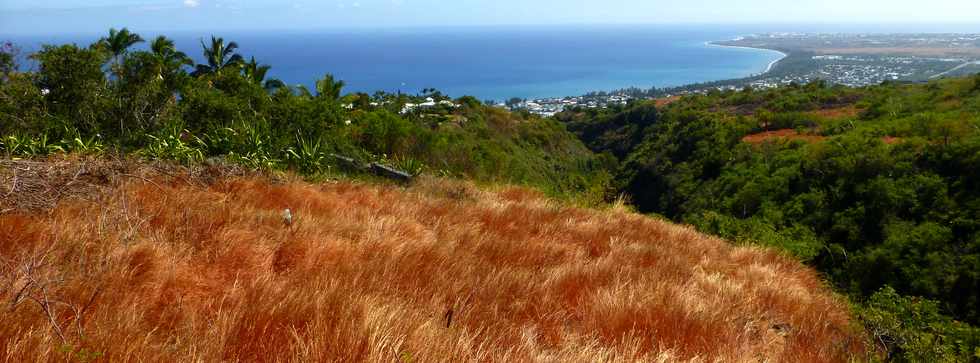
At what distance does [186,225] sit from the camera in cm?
322

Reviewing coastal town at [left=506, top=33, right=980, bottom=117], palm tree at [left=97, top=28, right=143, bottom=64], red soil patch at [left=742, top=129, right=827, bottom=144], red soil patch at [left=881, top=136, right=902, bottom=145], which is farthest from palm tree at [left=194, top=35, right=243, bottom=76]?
coastal town at [left=506, top=33, right=980, bottom=117]

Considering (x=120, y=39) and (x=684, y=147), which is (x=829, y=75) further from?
(x=120, y=39)

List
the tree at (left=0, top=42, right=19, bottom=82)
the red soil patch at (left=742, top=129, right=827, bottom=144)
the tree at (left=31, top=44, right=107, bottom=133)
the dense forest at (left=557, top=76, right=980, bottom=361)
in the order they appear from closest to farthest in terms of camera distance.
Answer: the tree at (left=31, top=44, right=107, bottom=133) → the dense forest at (left=557, top=76, right=980, bottom=361) → the tree at (left=0, top=42, right=19, bottom=82) → the red soil patch at (left=742, top=129, right=827, bottom=144)

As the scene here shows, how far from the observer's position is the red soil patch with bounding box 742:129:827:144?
46469 millimetres

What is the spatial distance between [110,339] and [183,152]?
5.31m

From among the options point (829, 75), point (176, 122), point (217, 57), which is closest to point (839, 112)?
point (217, 57)

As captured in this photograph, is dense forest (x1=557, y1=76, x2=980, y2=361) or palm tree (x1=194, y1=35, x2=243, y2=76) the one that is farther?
palm tree (x1=194, y1=35, x2=243, y2=76)

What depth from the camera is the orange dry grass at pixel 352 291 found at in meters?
1.77

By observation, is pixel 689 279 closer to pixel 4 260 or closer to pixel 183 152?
pixel 4 260

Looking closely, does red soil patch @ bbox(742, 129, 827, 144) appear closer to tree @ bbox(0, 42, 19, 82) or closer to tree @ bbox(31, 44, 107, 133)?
tree @ bbox(31, 44, 107, 133)

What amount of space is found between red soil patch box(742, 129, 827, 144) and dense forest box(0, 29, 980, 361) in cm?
44

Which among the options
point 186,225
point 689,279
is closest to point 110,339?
point 186,225

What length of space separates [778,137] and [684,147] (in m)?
9.41

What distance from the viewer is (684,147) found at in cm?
5672
